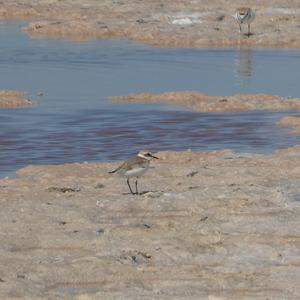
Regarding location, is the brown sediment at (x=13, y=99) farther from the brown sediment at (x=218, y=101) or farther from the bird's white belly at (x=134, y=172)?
the bird's white belly at (x=134, y=172)

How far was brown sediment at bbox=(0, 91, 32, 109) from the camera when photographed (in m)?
29.5

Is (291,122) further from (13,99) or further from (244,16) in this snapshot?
(244,16)

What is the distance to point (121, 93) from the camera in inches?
1238

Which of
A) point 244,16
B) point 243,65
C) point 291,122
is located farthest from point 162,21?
point 291,122

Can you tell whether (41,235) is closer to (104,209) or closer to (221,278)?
(104,209)

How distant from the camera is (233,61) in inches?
1515

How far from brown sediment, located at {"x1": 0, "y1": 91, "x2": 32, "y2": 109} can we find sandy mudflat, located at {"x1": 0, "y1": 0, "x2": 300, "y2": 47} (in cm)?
1280

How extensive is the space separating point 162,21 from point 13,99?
1840cm

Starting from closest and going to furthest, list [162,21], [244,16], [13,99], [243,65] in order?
[13,99] → [243,65] → [244,16] → [162,21]

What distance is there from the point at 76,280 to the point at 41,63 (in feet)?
81.1

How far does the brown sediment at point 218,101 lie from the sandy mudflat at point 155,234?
8601 millimetres

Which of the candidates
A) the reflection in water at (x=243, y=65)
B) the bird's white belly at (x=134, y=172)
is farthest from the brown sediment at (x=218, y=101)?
the bird's white belly at (x=134, y=172)

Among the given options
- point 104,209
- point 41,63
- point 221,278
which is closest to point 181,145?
point 104,209

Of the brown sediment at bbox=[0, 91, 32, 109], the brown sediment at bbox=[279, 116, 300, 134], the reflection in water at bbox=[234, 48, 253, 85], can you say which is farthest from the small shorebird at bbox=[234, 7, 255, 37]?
the brown sediment at bbox=[279, 116, 300, 134]
